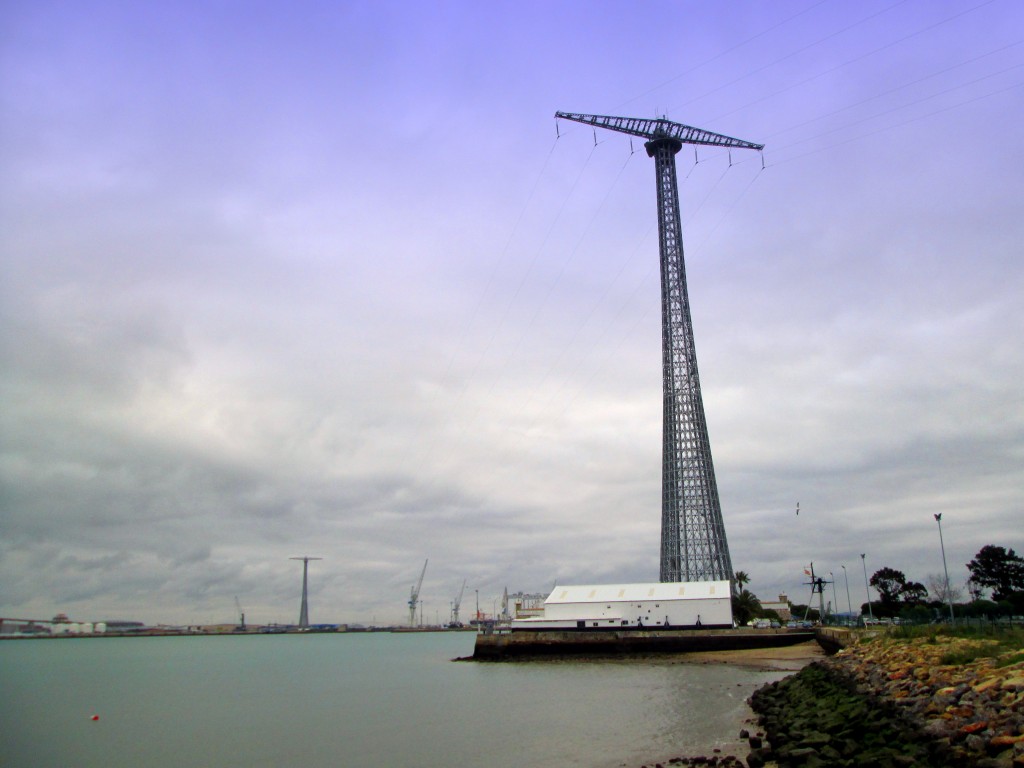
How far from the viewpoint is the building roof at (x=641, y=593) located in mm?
72438

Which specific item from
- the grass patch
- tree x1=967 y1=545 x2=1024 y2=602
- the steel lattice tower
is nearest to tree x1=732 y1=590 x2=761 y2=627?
the steel lattice tower

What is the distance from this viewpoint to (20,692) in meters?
60.2

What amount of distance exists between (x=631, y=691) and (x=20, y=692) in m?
48.8

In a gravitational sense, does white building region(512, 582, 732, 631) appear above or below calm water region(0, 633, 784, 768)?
above

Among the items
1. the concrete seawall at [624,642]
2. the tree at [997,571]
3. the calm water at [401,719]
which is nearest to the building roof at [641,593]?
the concrete seawall at [624,642]

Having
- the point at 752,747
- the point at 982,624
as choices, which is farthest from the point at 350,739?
the point at 982,624

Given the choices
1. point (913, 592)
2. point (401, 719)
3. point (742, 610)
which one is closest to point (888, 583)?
point (913, 592)

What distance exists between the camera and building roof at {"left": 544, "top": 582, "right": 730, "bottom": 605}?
72.4m

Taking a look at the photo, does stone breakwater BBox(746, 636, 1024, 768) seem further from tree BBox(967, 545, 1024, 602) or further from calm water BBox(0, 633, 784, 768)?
tree BBox(967, 545, 1024, 602)

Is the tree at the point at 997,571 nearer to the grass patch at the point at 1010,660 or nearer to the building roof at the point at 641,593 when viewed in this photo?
the building roof at the point at 641,593

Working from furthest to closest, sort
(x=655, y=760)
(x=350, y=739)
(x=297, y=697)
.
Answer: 1. (x=297, y=697)
2. (x=350, y=739)
3. (x=655, y=760)

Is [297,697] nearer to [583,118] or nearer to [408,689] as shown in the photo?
[408,689]

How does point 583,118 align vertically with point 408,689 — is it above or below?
above

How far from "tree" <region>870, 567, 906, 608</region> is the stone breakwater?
70561 millimetres
